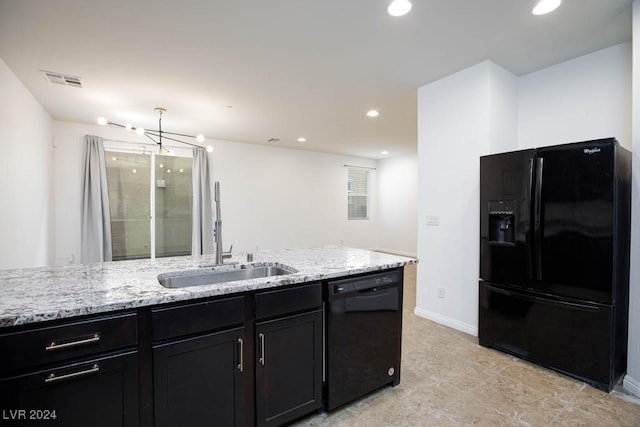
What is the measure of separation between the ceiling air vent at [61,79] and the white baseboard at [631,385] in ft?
18.4

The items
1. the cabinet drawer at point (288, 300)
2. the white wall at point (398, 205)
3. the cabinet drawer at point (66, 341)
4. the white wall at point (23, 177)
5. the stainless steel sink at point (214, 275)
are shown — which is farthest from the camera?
the white wall at point (398, 205)

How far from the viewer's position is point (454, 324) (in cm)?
312

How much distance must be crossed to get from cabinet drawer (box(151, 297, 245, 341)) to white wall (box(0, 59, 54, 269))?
274cm

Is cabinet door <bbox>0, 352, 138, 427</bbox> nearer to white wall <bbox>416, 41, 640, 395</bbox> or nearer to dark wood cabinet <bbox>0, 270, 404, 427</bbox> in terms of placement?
dark wood cabinet <bbox>0, 270, 404, 427</bbox>

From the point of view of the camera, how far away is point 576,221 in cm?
215

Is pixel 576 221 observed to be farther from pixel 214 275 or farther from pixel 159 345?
pixel 159 345

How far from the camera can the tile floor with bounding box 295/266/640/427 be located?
1788mm

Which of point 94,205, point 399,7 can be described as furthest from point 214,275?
point 94,205

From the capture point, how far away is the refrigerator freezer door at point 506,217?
238 cm

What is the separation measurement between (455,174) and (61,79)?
440 cm

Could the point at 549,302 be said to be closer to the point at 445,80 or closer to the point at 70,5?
the point at 445,80

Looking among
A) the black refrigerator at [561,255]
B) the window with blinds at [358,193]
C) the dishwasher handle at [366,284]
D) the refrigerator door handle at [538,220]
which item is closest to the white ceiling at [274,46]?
the black refrigerator at [561,255]

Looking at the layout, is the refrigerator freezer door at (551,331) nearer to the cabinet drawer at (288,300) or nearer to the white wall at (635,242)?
the white wall at (635,242)

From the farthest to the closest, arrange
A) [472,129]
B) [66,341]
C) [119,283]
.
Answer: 1. [472,129]
2. [119,283]
3. [66,341]
